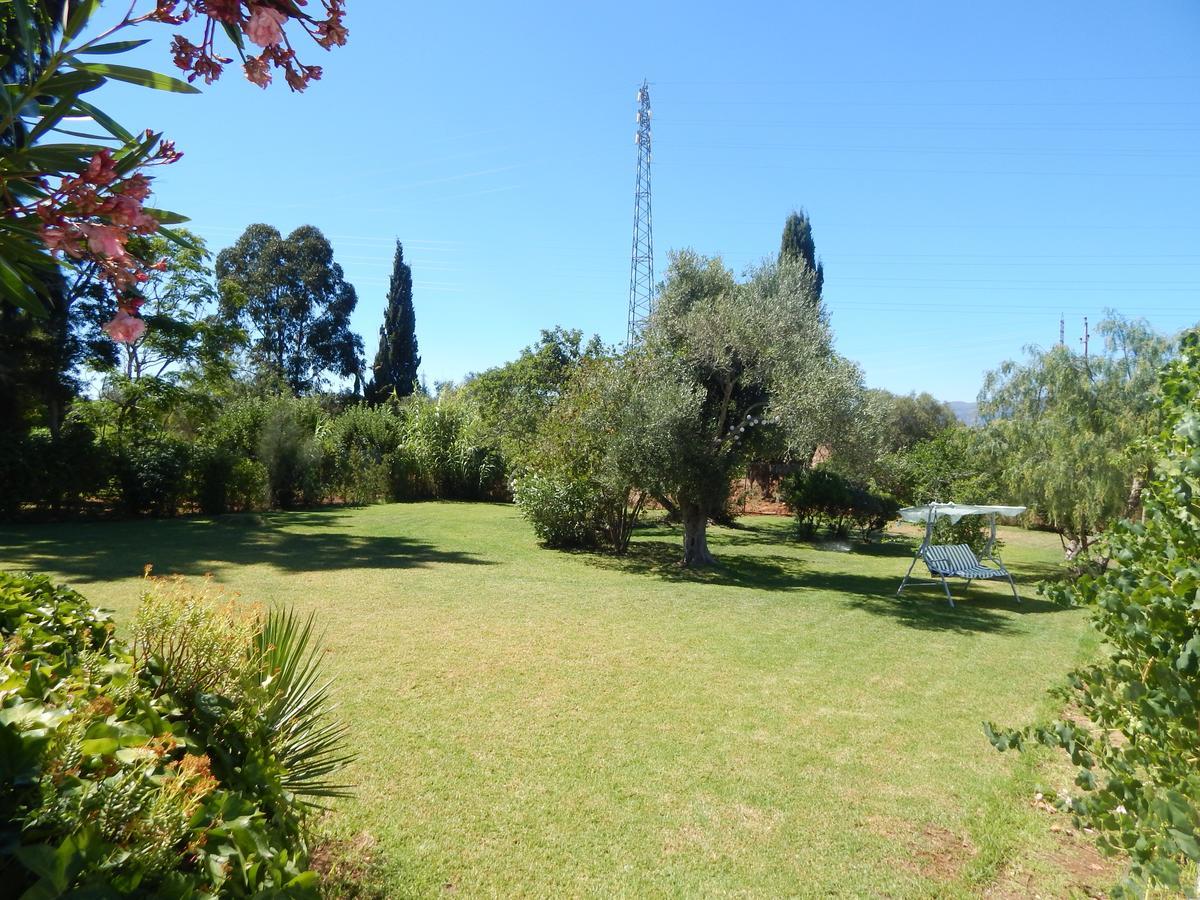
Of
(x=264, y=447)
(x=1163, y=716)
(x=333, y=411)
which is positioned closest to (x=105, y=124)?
(x=1163, y=716)

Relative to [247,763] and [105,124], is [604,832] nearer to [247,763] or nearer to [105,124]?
[247,763]

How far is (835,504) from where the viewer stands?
1941 cm

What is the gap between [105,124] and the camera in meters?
1.57

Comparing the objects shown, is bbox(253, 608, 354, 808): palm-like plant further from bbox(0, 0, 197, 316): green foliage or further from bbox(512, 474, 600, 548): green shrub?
bbox(512, 474, 600, 548): green shrub

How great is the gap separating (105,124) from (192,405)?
860 inches

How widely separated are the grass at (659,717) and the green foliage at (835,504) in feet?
24.6

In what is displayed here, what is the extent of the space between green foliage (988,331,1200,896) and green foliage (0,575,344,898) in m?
2.15

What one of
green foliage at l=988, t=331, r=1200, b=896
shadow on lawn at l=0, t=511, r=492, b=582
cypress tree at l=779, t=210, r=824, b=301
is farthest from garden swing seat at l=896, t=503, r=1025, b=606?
cypress tree at l=779, t=210, r=824, b=301

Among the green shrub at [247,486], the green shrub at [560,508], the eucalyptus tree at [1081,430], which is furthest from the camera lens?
the green shrub at [247,486]

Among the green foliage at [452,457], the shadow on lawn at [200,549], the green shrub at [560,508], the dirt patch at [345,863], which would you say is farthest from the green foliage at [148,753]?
the green foliage at [452,457]

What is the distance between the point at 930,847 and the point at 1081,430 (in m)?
12.8

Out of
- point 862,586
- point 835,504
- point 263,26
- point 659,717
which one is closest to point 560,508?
point 862,586

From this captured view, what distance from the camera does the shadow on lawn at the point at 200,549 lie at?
9906mm

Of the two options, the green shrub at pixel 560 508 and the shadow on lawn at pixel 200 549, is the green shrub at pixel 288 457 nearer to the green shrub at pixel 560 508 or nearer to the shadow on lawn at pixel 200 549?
the shadow on lawn at pixel 200 549
